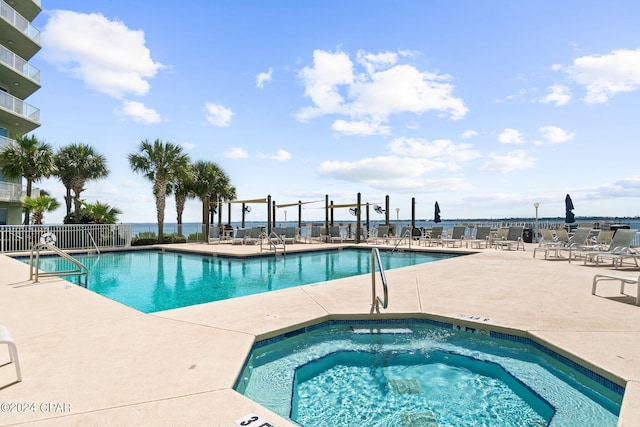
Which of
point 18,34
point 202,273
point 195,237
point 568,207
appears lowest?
point 202,273

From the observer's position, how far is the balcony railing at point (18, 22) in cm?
1745

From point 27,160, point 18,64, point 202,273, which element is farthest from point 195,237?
point 18,64

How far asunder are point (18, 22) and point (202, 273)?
20.4m

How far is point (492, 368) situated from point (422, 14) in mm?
9598

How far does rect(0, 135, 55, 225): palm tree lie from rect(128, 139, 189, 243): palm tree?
3999mm

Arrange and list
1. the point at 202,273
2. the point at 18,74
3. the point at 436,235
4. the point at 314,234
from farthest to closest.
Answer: the point at 314,234
the point at 18,74
the point at 436,235
the point at 202,273

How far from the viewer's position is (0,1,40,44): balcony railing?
57.3ft

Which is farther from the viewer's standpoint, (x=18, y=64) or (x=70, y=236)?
(x=18, y=64)

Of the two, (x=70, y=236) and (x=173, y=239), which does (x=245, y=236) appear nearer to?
(x=173, y=239)

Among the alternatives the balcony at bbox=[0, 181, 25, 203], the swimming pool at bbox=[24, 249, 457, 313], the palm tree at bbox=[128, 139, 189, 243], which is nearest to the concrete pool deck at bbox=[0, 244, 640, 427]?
the swimming pool at bbox=[24, 249, 457, 313]

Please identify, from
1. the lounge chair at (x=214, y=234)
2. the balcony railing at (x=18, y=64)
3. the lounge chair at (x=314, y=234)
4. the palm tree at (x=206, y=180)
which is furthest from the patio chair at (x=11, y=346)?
the balcony railing at (x=18, y=64)

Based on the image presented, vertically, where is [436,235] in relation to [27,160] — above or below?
below

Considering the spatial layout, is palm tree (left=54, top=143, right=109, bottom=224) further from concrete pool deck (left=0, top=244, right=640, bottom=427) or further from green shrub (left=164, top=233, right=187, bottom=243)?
concrete pool deck (left=0, top=244, right=640, bottom=427)

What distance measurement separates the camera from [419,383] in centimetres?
292
